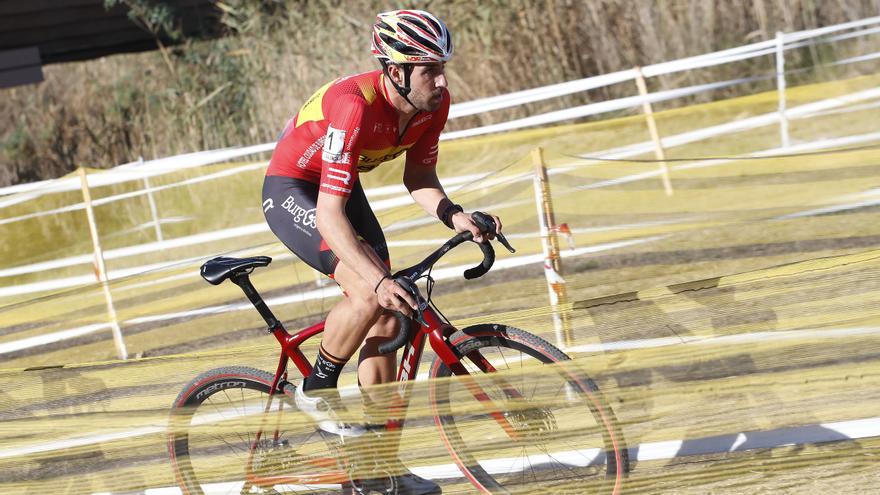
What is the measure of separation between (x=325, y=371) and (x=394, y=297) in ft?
1.88

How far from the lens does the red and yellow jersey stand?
3736 millimetres

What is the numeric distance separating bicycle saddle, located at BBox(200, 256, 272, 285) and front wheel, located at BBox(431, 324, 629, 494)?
83cm

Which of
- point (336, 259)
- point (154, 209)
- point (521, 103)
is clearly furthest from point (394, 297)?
point (154, 209)

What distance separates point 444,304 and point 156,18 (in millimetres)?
12232

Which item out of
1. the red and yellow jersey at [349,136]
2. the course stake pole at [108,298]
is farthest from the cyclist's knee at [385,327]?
the course stake pole at [108,298]

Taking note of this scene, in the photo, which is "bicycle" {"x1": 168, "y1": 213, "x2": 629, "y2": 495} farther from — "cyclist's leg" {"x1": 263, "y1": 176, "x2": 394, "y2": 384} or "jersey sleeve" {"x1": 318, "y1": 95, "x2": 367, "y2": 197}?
"jersey sleeve" {"x1": 318, "y1": 95, "x2": 367, "y2": 197}

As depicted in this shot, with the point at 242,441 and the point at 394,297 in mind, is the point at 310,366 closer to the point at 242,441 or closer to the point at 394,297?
the point at 242,441

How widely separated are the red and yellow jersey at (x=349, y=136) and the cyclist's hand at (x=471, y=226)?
1.25 ft

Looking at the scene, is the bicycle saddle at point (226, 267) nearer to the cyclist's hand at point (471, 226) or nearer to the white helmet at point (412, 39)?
the cyclist's hand at point (471, 226)

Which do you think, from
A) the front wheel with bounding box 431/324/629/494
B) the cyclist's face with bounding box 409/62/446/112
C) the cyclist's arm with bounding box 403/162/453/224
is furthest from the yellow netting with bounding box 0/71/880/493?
the cyclist's face with bounding box 409/62/446/112

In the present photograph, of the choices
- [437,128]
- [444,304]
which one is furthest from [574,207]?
[437,128]

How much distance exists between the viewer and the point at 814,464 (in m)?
3.28

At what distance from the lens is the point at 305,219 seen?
4.07 meters

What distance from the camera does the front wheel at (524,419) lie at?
3449 mm
